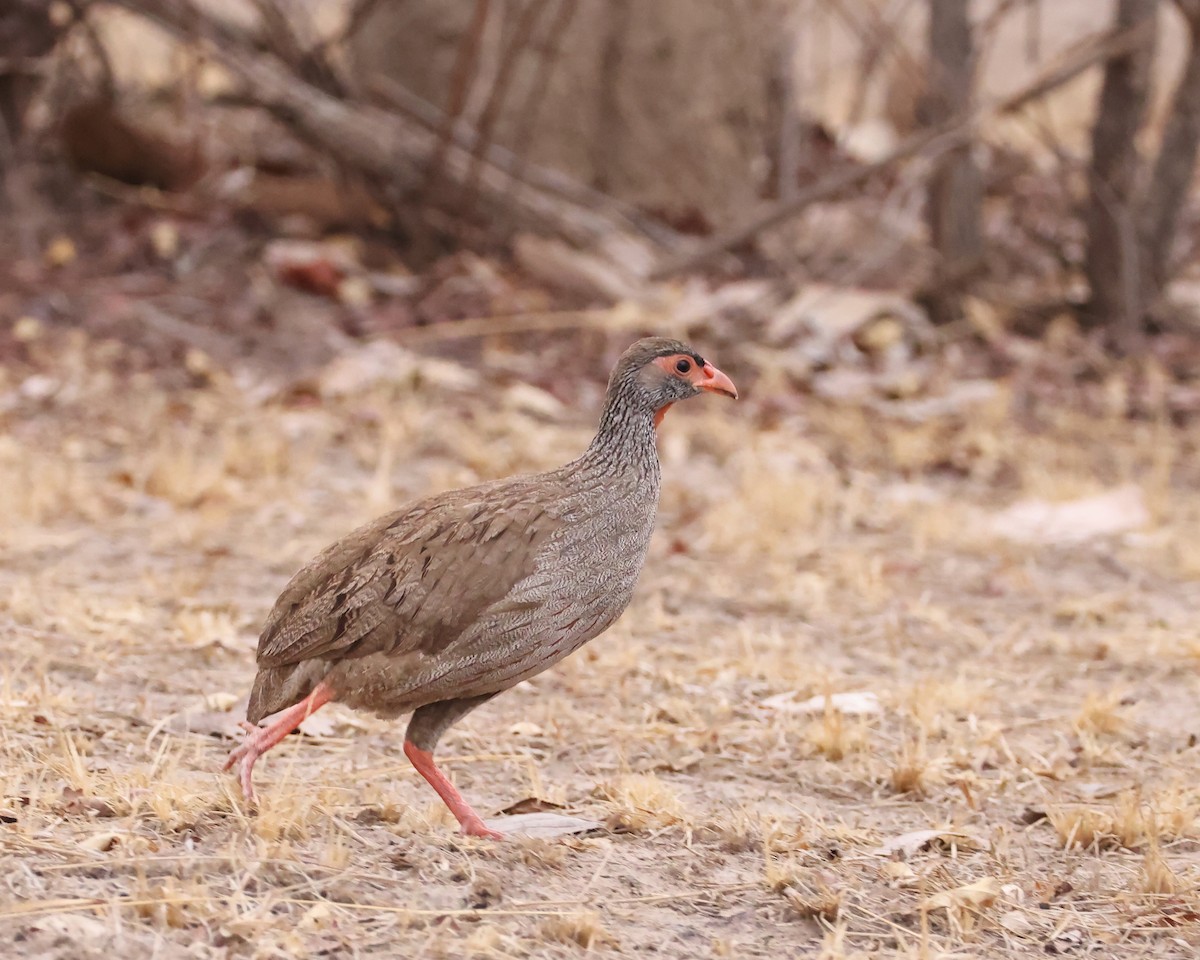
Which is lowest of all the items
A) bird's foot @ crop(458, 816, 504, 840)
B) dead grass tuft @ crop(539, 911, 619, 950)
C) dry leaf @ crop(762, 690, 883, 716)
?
dead grass tuft @ crop(539, 911, 619, 950)

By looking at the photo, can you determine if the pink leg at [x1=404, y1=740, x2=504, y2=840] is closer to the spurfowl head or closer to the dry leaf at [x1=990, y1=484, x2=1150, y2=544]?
the spurfowl head

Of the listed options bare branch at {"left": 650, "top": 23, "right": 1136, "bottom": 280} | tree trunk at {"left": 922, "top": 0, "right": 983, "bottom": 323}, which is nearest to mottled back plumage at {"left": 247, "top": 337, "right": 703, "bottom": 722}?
bare branch at {"left": 650, "top": 23, "right": 1136, "bottom": 280}

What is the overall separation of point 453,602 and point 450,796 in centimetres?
39

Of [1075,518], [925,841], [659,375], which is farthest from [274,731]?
[1075,518]

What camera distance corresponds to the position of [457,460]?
685 cm

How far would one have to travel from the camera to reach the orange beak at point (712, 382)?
366 centimetres

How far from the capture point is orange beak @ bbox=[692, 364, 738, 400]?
3660 mm

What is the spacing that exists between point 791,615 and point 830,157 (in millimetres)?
6763

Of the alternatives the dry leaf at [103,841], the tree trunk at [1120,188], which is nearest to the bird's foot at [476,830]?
the dry leaf at [103,841]

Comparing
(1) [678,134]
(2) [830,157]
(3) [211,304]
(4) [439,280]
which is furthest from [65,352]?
(2) [830,157]

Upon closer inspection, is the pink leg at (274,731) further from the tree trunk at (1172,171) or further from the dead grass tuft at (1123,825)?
the tree trunk at (1172,171)

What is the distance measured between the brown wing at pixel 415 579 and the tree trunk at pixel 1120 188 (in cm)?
578

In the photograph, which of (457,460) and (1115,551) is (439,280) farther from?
(1115,551)

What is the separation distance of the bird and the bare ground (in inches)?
7.6
